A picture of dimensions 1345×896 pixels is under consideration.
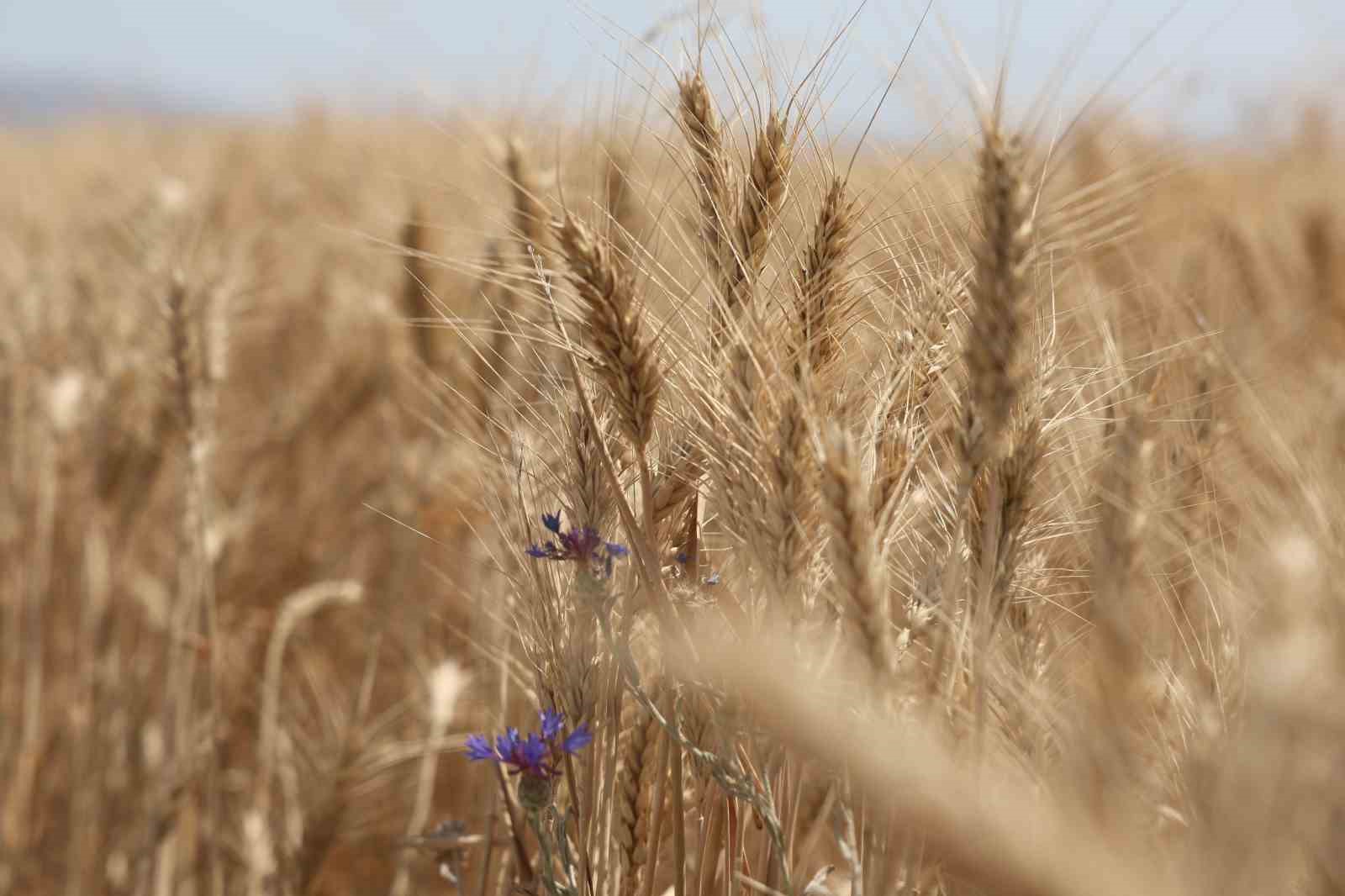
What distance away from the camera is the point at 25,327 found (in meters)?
2.57

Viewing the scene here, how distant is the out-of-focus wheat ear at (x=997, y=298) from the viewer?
0.67 meters

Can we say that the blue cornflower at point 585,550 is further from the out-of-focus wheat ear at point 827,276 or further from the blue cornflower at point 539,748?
the out-of-focus wheat ear at point 827,276

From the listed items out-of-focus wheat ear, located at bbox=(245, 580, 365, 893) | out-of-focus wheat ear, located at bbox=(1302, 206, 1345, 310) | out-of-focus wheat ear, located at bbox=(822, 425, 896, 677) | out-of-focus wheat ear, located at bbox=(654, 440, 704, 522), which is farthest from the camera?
out-of-focus wheat ear, located at bbox=(1302, 206, 1345, 310)

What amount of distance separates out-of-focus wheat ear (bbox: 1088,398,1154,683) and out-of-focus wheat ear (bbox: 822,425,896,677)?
0.12 m

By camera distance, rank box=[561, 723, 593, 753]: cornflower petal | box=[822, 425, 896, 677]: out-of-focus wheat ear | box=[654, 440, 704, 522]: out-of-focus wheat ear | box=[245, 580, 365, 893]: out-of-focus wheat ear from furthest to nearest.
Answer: box=[245, 580, 365, 893]: out-of-focus wheat ear < box=[654, 440, 704, 522]: out-of-focus wheat ear < box=[561, 723, 593, 753]: cornflower petal < box=[822, 425, 896, 677]: out-of-focus wheat ear

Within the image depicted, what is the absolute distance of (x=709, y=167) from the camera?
2.86 feet

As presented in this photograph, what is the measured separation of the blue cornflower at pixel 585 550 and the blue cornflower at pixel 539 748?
0.40 ft

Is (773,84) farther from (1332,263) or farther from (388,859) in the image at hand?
(1332,263)

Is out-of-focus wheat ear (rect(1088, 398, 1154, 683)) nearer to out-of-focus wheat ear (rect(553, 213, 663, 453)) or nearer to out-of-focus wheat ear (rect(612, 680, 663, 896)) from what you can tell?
out-of-focus wheat ear (rect(553, 213, 663, 453))

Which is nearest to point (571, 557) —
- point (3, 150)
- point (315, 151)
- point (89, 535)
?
point (89, 535)

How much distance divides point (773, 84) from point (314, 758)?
45.8 inches

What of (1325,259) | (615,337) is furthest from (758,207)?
(1325,259)

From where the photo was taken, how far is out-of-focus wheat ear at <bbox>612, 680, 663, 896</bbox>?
2.87 feet

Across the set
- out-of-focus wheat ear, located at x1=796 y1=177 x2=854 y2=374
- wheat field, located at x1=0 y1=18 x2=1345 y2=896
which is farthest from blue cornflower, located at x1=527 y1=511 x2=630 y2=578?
out-of-focus wheat ear, located at x1=796 y1=177 x2=854 y2=374
